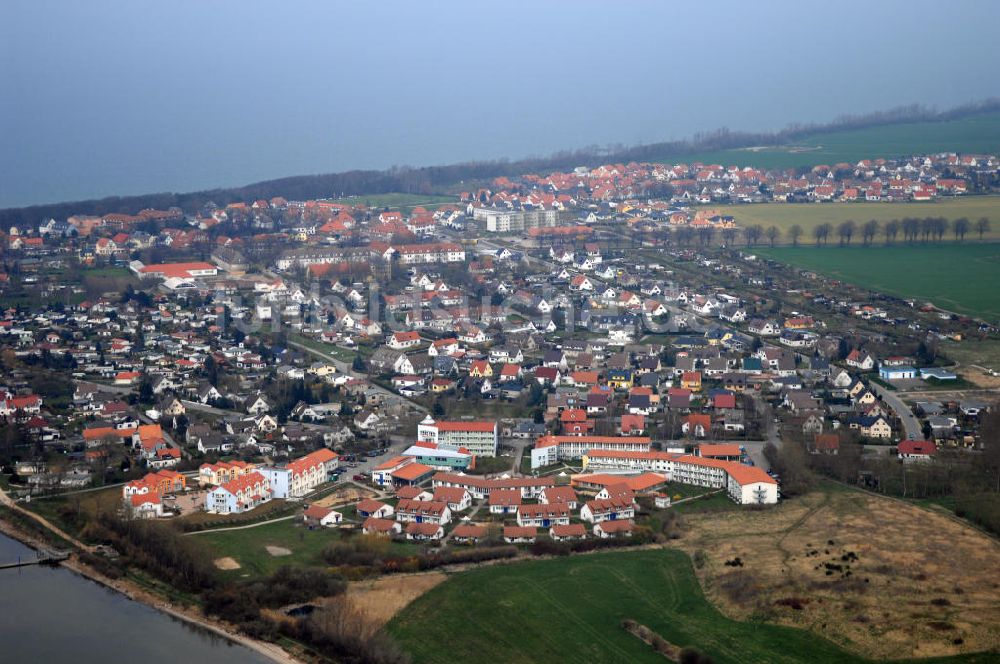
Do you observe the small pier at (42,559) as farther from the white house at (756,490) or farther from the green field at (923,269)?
the green field at (923,269)

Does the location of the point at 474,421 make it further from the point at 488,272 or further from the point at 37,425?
the point at 488,272

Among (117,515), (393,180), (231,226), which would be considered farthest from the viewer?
(393,180)

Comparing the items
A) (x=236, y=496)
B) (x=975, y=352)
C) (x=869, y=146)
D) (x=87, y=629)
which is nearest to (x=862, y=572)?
(x=236, y=496)

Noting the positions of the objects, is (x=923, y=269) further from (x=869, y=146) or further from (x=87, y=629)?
(x=87, y=629)

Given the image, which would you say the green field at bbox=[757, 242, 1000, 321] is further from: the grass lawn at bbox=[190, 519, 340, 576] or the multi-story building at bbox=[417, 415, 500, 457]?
the grass lawn at bbox=[190, 519, 340, 576]

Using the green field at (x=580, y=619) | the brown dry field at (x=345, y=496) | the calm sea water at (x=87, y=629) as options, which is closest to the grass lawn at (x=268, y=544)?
the brown dry field at (x=345, y=496)

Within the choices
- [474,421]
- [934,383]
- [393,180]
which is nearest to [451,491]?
[474,421]
